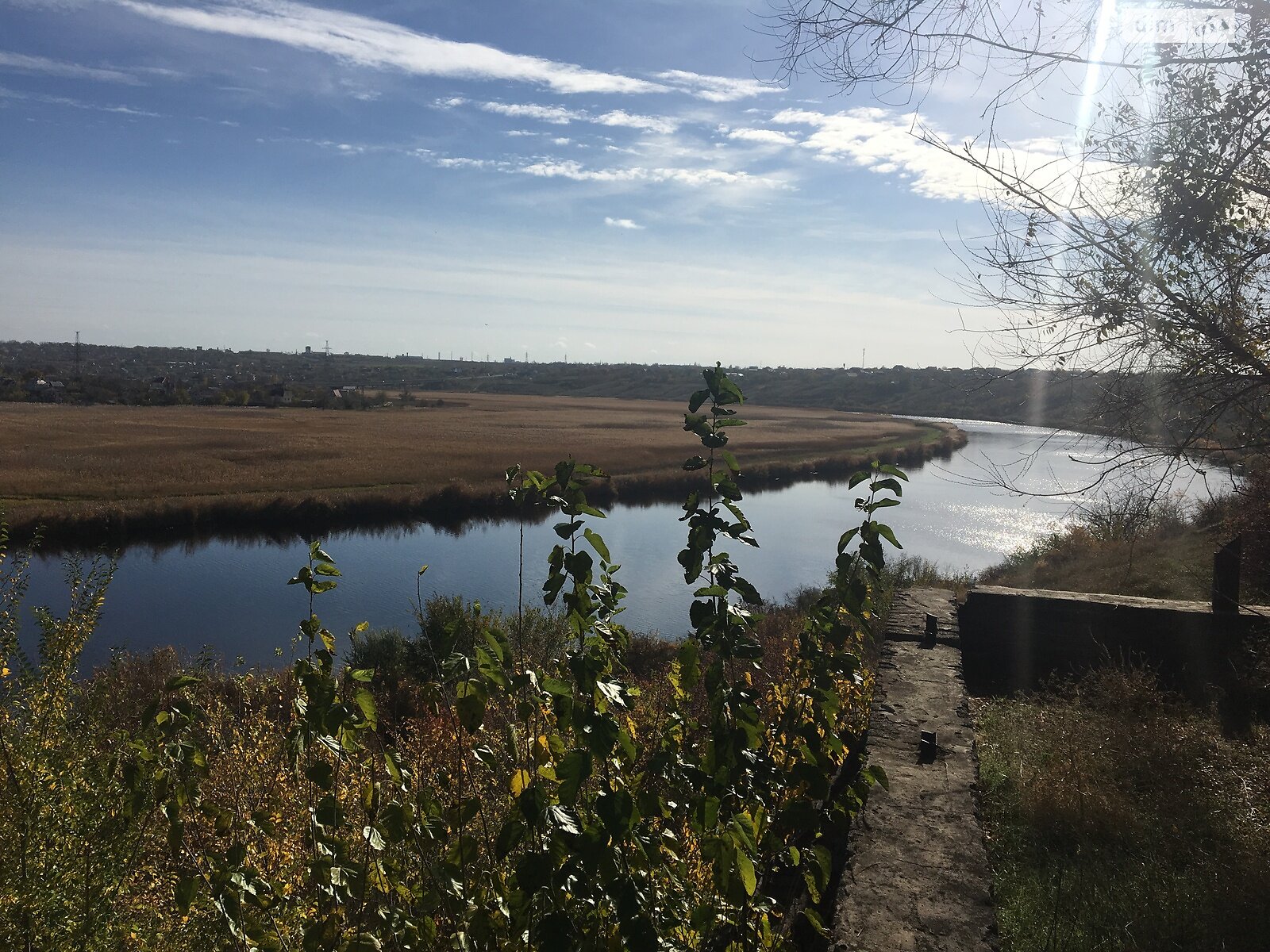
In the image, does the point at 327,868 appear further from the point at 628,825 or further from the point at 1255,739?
the point at 1255,739

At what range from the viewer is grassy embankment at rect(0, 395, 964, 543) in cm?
2664

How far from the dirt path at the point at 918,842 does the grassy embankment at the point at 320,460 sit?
16.7 m

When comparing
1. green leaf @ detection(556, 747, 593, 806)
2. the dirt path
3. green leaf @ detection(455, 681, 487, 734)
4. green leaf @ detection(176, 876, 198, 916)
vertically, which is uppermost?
green leaf @ detection(455, 681, 487, 734)

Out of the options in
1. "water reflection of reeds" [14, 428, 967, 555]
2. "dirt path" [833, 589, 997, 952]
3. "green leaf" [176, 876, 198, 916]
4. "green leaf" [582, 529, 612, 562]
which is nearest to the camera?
"green leaf" [176, 876, 198, 916]

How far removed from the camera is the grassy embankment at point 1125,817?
3.35 metres

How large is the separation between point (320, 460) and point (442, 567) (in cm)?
1776

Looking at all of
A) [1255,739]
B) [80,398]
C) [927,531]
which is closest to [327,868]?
[1255,739]

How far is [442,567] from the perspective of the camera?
22.0 m

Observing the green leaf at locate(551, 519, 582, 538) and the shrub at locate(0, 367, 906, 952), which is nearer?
the shrub at locate(0, 367, 906, 952)

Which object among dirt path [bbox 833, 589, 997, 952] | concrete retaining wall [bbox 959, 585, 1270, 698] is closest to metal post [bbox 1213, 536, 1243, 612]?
concrete retaining wall [bbox 959, 585, 1270, 698]

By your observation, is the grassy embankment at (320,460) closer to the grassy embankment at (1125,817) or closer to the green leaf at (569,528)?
the grassy embankment at (1125,817)

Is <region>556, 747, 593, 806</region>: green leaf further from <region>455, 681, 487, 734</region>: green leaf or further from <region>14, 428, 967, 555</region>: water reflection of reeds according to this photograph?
<region>14, 428, 967, 555</region>: water reflection of reeds

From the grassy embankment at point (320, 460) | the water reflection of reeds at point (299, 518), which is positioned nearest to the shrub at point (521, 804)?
the grassy embankment at point (320, 460)

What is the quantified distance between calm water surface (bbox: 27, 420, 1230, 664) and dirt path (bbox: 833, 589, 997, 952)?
7.20 metres
